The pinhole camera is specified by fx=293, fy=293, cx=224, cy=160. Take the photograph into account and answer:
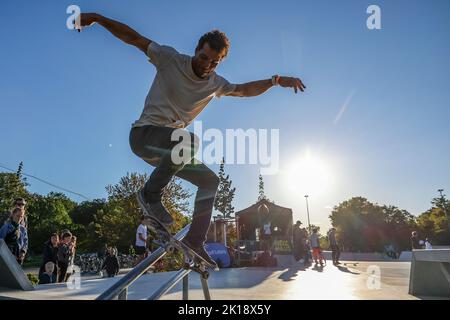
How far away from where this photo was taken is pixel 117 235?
29.7 metres

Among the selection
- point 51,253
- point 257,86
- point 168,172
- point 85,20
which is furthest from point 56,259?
point 257,86

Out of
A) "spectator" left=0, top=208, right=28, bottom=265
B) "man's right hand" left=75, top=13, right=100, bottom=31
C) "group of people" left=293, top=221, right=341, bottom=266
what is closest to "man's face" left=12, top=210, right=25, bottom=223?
"spectator" left=0, top=208, right=28, bottom=265

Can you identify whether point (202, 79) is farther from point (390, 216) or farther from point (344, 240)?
point (390, 216)

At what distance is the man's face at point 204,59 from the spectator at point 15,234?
5.18m

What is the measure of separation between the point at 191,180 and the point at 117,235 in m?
30.0

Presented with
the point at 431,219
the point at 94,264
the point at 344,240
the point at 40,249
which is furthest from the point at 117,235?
the point at 431,219

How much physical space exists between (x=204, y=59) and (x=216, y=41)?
0.19 m

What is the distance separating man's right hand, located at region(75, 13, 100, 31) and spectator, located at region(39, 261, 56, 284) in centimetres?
635

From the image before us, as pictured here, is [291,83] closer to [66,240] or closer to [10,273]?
[10,273]

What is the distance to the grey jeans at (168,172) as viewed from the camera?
2.34 meters

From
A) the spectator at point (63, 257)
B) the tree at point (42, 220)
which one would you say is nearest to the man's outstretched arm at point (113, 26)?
the spectator at point (63, 257)

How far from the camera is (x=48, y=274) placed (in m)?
6.73

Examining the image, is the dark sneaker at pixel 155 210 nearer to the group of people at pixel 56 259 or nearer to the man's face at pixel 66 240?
the group of people at pixel 56 259

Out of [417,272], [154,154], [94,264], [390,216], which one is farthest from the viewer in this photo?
[390,216]
